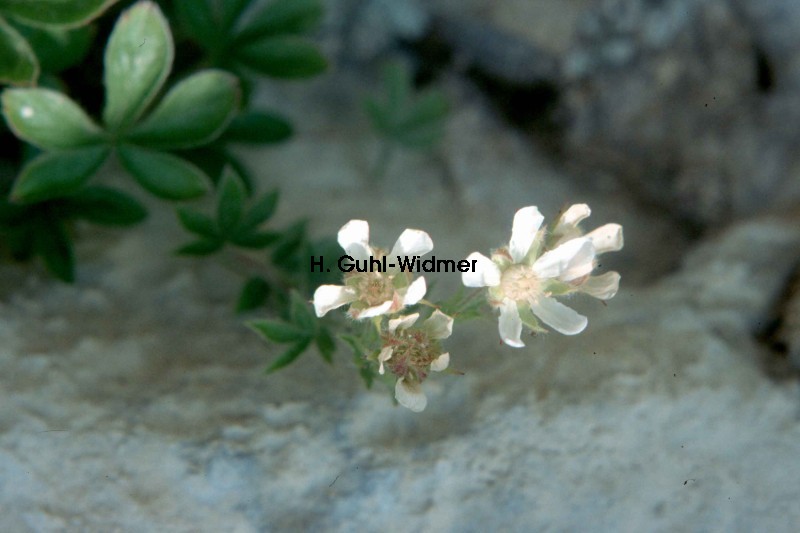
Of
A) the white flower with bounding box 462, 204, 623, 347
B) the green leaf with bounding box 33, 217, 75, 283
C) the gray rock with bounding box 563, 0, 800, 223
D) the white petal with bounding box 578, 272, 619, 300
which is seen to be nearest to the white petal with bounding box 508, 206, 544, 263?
the white flower with bounding box 462, 204, 623, 347

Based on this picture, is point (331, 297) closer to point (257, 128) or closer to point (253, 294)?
point (253, 294)

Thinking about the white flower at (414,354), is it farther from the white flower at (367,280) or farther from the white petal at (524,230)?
the white petal at (524,230)

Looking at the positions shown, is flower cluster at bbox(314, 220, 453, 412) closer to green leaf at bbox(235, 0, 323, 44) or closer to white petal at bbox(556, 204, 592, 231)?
white petal at bbox(556, 204, 592, 231)

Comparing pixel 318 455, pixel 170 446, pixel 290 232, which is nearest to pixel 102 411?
pixel 170 446

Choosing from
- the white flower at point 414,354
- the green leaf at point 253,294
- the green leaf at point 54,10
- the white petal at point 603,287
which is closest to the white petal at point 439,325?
the white flower at point 414,354

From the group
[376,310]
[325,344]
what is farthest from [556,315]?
[325,344]

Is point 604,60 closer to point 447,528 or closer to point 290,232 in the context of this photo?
point 290,232
